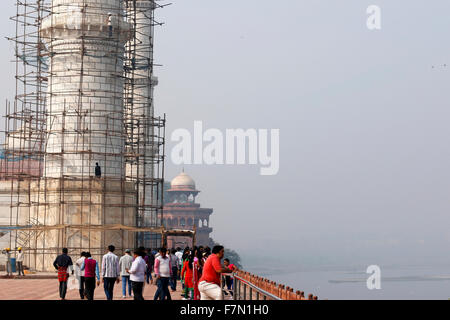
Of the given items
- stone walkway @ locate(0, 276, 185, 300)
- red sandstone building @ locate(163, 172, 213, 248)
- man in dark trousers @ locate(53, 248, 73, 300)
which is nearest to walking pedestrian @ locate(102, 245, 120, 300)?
man in dark trousers @ locate(53, 248, 73, 300)

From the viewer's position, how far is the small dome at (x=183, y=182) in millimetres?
149550

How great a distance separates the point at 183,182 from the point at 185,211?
8260mm

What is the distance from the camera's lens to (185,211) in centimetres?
14375

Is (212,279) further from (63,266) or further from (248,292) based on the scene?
(63,266)

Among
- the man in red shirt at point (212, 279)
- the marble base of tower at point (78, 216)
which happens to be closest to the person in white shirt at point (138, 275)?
the man in red shirt at point (212, 279)

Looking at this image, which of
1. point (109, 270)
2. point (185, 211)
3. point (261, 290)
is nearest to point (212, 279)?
point (261, 290)

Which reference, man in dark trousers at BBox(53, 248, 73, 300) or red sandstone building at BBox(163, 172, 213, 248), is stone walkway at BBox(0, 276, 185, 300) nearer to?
man in dark trousers at BBox(53, 248, 73, 300)

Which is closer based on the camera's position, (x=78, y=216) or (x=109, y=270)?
(x=109, y=270)

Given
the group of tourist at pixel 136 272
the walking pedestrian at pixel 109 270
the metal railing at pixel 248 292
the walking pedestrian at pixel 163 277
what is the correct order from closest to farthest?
the metal railing at pixel 248 292
the group of tourist at pixel 136 272
the walking pedestrian at pixel 163 277
the walking pedestrian at pixel 109 270

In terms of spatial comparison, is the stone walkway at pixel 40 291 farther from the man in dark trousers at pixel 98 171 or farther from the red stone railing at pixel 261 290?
the man in dark trousers at pixel 98 171

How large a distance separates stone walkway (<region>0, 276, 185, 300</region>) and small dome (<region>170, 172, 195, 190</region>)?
116 meters

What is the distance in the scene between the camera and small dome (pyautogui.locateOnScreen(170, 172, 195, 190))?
150 meters
